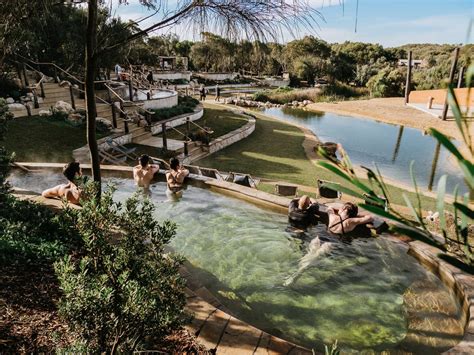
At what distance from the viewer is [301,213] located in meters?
6.96

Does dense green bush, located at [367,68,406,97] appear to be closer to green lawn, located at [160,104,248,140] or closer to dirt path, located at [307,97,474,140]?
dirt path, located at [307,97,474,140]

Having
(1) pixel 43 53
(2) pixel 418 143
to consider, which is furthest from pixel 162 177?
(2) pixel 418 143

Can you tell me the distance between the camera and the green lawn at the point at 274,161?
41.1 ft

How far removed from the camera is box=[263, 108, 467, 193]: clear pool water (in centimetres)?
1574

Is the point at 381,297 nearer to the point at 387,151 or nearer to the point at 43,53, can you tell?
the point at 387,151

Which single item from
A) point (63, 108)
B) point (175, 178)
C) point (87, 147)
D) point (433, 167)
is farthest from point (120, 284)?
point (433, 167)

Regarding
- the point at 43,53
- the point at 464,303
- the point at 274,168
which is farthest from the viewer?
the point at 43,53

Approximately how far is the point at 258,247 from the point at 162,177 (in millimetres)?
3596

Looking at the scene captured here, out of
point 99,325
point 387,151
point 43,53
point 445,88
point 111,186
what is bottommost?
point 387,151

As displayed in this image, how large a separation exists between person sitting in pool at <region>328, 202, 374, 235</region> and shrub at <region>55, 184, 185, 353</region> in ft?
15.6

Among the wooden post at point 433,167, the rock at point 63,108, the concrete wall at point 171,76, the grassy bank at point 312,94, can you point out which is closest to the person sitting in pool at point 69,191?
the rock at point 63,108

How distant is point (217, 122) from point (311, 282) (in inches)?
656

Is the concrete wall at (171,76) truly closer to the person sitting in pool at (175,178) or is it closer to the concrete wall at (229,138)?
the concrete wall at (229,138)

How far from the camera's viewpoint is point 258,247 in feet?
22.5
